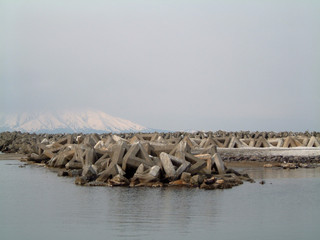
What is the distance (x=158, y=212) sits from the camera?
12.4 m

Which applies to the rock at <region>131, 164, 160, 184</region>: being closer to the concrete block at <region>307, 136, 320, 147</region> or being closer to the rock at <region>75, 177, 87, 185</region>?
the rock at <region>75, 177, 87, 185</region>

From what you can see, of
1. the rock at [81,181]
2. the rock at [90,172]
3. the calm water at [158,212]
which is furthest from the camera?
the rock at [90,172]

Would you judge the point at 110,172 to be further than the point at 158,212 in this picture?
Yes

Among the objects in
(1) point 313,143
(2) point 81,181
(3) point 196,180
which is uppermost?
(1) point 313,143

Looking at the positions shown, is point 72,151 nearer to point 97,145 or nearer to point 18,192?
point 97,145

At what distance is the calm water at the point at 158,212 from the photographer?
10203 mm

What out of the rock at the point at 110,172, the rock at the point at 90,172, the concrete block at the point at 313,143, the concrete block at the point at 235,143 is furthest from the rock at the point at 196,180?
the concrete block at the point at 313,143

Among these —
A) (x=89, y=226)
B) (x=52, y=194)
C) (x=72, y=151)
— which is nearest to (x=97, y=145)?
(x=72, y=151)

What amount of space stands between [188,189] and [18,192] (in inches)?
254

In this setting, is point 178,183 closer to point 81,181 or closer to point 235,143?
point 81,181

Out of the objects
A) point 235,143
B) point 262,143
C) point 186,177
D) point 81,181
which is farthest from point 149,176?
point 262,143

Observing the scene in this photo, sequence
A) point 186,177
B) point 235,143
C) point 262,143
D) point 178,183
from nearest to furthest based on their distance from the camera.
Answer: point 178,183 → point 186,177 → point 235,143 → point 262,143

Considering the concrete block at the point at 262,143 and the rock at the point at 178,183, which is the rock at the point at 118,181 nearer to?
the rock at the point at 178,183

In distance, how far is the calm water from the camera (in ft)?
33.5
